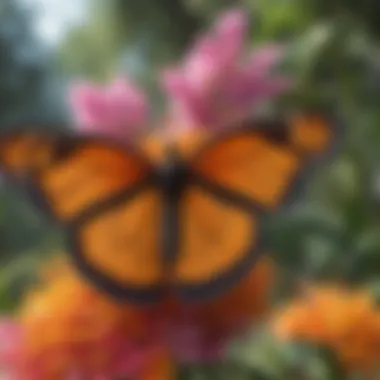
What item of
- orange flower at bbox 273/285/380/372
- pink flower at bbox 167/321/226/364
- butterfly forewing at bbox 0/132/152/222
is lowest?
pink flower at bbox 167/321/226/364

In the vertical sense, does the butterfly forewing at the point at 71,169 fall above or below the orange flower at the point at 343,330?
above

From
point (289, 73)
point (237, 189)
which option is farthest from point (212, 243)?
point (289, 73)

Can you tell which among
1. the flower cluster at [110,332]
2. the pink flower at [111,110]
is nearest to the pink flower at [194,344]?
the flower cluster at [110,332]

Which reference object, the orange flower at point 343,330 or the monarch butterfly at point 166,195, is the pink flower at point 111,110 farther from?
the orange flower at point 343,330

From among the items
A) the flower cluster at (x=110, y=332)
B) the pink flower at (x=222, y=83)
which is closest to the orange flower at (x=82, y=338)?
the flower cluster at (x=110, y=332)

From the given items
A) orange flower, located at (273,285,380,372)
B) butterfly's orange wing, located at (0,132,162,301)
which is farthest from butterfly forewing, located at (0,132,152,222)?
orange flower, located at (273,285,380,372)

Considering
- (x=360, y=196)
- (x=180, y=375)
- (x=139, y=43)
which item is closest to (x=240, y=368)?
(x=180, y=375)

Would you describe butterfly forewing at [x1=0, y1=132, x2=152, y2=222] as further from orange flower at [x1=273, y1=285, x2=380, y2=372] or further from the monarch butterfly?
orange flower at [x1=273, y1=285, x2=380, y2=372]

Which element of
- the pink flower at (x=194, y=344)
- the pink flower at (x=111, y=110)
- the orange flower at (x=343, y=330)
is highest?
the pink flower at (x=111, y=110)
